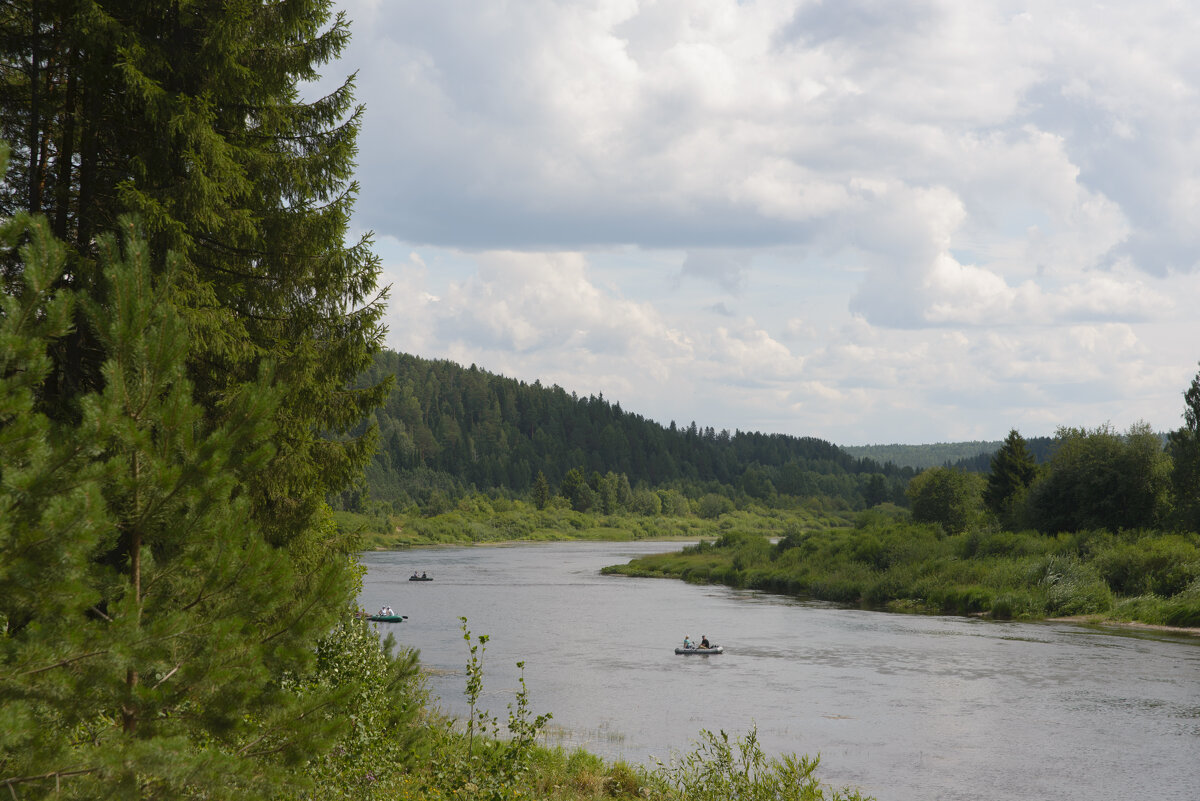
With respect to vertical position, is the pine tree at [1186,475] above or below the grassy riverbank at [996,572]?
above

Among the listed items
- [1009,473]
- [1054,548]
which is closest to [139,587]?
[1054,548]

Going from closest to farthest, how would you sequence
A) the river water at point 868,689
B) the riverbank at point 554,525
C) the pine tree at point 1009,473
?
the river water at point 868,689 → the pine tree at point 1009,473 → the riverbank at point 554,525

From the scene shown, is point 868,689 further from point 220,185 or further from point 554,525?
point 554,525

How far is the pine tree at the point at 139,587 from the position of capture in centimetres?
556

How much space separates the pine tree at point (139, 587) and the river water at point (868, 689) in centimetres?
1549

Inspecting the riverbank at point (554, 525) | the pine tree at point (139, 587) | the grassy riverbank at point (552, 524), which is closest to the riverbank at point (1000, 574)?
the pine tree at point (139, 587)

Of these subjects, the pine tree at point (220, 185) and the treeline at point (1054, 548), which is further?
the treeline at point (1054, 548)

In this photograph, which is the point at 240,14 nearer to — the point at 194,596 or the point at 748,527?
the point at 194,596

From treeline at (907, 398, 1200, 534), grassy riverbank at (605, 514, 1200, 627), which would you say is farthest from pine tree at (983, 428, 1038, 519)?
grassy riverbank at (605, 514, 1200, 627)

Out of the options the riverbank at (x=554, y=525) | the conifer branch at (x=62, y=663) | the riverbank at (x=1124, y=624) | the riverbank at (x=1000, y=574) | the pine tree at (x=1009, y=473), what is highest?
the pine tree at (x=1009, y=473)

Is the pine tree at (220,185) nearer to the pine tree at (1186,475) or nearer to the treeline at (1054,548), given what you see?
the treeline at (1054,548)

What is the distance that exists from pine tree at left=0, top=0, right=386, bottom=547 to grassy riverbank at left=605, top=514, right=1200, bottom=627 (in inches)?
1747

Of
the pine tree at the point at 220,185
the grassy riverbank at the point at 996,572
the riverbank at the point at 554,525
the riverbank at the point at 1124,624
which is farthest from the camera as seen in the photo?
the riverbank at the point at 554,525

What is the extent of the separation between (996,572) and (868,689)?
2635 centimetres
